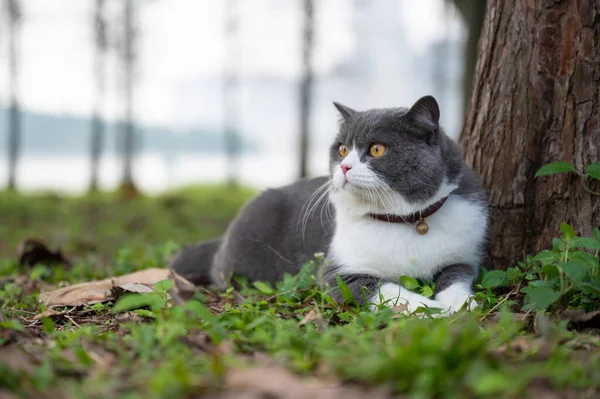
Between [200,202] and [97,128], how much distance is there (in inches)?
213

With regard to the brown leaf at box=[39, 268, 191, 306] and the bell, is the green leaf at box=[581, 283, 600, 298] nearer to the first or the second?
the bell

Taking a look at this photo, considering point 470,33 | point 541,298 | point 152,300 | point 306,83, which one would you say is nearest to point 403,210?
point 541,298

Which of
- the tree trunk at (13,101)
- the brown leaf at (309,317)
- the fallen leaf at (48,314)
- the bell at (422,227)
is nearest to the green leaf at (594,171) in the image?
the bell at (422,227)

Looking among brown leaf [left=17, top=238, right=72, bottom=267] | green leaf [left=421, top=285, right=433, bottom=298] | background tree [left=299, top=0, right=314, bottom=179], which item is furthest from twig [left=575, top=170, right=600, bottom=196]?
background tree [left=299, top=0, right=314, bottom=179]

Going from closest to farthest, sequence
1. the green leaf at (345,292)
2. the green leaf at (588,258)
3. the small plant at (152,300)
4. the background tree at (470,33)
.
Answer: the small plant at (152,300) → the green leaf at (588,258) → the green leaf at (345,292) → the background tree at (470,33)

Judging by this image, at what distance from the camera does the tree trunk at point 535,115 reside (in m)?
3.11

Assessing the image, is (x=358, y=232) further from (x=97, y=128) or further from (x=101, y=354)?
(x=97, y=128)

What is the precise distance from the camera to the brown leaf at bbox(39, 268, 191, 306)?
3.37 metres

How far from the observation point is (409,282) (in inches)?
122

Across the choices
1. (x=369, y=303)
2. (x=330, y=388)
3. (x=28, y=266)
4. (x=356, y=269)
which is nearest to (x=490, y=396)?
(x=330, y=388)

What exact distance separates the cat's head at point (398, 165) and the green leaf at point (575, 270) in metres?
0.86

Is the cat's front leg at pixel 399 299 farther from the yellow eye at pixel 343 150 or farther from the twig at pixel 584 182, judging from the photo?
the twig at pixel 584 182

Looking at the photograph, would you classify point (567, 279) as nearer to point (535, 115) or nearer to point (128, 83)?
point (535, 115)

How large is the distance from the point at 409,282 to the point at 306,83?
12.6 m
